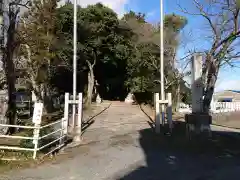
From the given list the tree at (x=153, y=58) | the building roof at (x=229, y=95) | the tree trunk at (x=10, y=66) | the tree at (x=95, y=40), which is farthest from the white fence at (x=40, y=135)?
the building roof at (x=229, y=95)

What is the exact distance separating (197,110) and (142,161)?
5.38 m

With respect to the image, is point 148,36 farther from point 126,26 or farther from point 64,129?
point 64,129

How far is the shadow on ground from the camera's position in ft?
27.5

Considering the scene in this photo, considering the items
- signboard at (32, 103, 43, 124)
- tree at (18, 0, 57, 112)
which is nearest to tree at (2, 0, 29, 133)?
signboard at (32, 103, 43, 124)

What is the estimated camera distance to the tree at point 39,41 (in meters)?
23.4

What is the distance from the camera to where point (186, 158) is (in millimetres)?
10578

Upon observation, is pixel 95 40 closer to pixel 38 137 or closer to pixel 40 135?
pixel 40 135

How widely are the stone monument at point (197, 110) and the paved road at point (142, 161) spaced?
1.99ft

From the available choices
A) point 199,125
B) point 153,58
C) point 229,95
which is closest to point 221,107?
point 153,58

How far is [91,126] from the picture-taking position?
721 inches

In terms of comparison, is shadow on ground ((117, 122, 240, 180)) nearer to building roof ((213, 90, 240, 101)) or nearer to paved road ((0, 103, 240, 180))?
paved road ((0, 103, 240, 180))

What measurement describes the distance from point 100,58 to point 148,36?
484 centimetres

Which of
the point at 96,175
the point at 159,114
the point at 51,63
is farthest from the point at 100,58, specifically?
the point at 96,175

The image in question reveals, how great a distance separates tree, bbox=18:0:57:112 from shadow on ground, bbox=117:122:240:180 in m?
11.1
